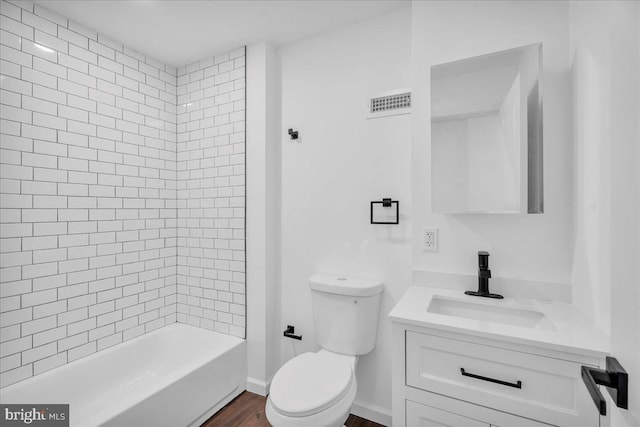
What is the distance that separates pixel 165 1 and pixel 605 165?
224 centimetres

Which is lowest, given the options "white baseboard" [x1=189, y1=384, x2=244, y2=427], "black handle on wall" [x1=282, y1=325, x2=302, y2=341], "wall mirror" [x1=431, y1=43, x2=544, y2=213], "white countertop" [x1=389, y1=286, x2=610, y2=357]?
"white baseboard" [x1=189, y1=384, x2=244, y2=427]

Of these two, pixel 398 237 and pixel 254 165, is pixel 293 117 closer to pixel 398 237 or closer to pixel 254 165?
pixel 254 165

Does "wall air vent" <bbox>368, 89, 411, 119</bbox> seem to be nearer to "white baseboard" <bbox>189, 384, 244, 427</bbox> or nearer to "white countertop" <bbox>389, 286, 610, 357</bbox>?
"white countertop" <bbox>389, 286, 610, 357</bbox>

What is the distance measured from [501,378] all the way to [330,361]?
2.81 feet

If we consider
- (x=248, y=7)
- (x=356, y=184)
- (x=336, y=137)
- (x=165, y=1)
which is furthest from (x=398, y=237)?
(x=165, y=1)

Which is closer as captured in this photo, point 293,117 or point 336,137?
point 336,137

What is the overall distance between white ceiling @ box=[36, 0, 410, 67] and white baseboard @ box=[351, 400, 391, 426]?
95.4 inches

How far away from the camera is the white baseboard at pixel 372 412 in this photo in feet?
6.11

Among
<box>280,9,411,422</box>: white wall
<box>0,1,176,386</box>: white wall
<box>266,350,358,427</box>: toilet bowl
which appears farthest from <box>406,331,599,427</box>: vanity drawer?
<box>0,1,176,386</box>: white wall

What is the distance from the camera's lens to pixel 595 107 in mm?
1157

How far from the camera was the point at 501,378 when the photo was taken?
109 centimetres

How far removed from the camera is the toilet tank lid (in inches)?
70.1

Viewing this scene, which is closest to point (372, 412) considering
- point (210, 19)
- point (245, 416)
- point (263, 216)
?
point (245, 416)

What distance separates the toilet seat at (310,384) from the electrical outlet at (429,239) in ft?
2.50
